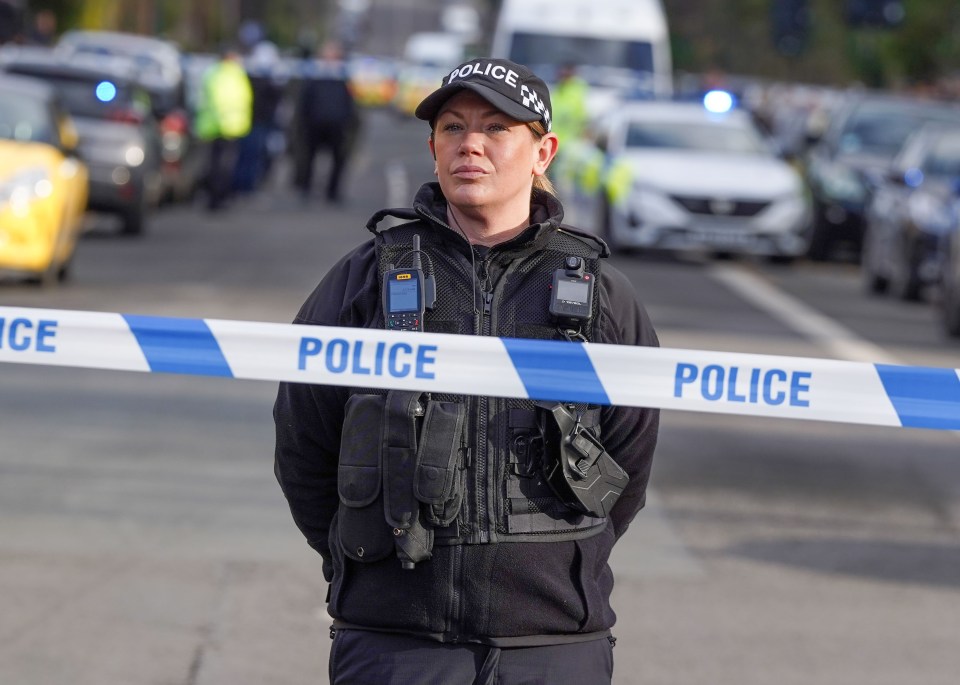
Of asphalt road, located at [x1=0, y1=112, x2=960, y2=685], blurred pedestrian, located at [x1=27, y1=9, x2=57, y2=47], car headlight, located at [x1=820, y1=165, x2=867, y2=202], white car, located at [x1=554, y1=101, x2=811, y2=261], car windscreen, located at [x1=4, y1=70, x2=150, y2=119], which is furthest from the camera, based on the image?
blurred pedestrian, located at [x1=27, y1=9, x2=57, y2=47]

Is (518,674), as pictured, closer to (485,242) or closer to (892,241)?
(485,242)

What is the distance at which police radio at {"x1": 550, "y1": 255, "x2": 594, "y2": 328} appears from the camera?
12.0 ft

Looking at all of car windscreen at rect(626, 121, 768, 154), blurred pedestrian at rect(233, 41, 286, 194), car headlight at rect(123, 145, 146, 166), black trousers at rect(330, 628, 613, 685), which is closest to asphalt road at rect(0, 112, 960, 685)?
black trousers at rect(330, 628, 613, 685)

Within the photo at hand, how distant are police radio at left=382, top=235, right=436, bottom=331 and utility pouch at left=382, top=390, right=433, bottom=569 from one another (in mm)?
126

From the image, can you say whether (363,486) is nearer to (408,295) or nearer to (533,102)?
(408,295)

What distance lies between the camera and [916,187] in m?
18.1

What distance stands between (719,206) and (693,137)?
166 centimetres

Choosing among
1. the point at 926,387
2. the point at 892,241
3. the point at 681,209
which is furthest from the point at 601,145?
the point at 926,387

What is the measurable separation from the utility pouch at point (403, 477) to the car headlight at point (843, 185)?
19075 millimetres

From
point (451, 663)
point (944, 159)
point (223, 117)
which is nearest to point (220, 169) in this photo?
point (223, 117)

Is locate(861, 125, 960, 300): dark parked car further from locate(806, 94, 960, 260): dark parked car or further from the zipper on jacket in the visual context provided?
the zipper on jacket

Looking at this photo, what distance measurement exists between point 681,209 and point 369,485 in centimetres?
1793

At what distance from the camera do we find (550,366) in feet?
12.2

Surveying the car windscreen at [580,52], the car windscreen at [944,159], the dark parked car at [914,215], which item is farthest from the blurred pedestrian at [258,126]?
the car windscreen at [944,159]
